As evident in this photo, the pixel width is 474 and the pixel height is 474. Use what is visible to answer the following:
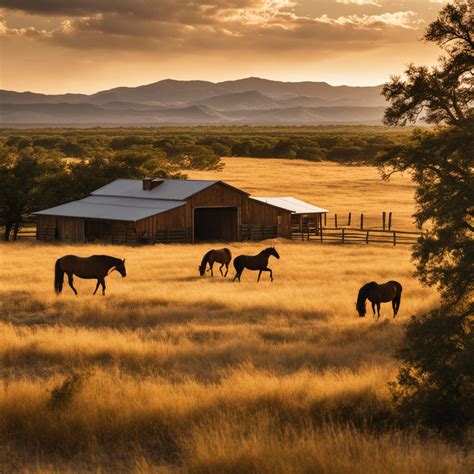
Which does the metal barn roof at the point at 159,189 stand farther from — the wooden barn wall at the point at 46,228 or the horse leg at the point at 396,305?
the horse leg at the point at 396,305

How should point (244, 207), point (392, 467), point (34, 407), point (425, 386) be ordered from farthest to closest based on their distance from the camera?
point (244, 207) < point (425, 386) < point (34, 407) < point (392, 467)

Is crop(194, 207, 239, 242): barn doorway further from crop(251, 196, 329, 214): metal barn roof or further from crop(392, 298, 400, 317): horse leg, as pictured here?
crop(392, 298, 400, 317): horse leg

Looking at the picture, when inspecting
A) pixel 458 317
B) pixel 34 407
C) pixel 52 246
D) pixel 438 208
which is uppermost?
pixel 438 208

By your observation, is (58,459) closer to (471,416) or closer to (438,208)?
(471,416)

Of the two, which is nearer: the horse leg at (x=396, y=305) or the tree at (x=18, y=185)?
the horse leg at (x=396, y=305)


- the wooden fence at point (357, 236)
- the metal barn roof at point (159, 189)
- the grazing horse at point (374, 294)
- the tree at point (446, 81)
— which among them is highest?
the tree at point (446, 81)

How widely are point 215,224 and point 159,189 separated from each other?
498cm

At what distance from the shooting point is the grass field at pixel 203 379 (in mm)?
9180

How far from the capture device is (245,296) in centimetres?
2586

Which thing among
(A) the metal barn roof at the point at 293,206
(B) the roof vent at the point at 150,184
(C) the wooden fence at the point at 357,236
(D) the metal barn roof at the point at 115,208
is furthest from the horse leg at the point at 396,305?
(B) the roof vent at the point at 150,184

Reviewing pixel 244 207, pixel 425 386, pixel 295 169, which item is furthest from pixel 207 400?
pixel 295 169

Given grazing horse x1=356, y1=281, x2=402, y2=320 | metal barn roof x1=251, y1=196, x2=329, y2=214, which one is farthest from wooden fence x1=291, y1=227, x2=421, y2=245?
grazing horse x1=356, y1=281, x2=402, y2=320

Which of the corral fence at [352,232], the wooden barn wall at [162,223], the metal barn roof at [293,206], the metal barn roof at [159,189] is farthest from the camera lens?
the metal barn roof at [293,206]

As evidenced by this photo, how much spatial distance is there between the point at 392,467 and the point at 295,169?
112900 mm
